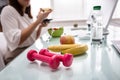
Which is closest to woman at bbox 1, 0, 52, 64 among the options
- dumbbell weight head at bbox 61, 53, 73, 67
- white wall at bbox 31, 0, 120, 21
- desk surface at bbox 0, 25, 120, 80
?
desk surface at bbox 0, 25, 120, 80

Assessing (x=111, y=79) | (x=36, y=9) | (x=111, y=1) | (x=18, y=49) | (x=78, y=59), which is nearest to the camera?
(x=111, y=79)

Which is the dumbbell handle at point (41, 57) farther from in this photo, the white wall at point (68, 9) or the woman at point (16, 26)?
the white wall at point (68, 9)

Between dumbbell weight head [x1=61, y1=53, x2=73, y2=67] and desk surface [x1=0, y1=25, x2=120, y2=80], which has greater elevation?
dumbbell weight head [x1=61, y1=53, x2=73, y2=67]

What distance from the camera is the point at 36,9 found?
3139 mm

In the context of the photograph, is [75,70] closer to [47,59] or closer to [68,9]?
[47,59]

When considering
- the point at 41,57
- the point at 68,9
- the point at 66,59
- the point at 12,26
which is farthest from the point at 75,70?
the point at 68,9

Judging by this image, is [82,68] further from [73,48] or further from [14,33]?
[14,33]

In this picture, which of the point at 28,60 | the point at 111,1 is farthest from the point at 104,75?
the point at 111,1

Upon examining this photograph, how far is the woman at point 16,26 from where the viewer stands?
4.72 ft

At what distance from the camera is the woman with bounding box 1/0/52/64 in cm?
144

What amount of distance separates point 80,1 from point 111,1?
2074mm

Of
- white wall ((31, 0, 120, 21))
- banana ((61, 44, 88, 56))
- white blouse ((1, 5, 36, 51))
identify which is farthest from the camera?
white wall ((31, 0, 120, 21))

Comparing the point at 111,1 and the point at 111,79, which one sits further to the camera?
the point at 111,1

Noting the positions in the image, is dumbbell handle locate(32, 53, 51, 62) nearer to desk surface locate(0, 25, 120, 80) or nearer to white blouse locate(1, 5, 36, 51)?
desk surface locate(0, 25, 120, 80)
